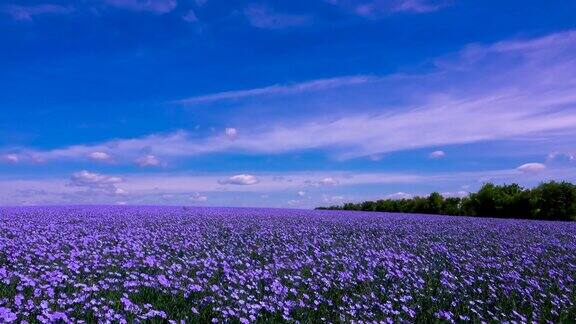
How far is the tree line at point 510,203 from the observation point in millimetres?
26906

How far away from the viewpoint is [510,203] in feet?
95.7

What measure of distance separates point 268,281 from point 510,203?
85.2 ft

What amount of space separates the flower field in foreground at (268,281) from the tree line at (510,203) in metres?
17.4

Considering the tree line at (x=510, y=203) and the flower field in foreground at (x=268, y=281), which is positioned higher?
the tree line at (x=510, y=203)

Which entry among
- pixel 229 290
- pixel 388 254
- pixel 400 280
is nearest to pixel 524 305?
pixel 400 280

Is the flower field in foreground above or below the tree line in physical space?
below

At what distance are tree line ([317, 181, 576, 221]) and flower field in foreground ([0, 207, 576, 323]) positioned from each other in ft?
57.1

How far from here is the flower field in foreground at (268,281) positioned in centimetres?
524

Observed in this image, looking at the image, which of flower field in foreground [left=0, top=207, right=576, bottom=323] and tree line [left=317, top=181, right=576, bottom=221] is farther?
tree line [left=317, top=181, right=576, bottom=221]

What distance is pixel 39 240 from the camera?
9.05 m

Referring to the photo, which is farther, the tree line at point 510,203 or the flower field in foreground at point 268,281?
the tree line at point 510,203

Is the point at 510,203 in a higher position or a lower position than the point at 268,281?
higher

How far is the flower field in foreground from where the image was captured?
5.24 metres

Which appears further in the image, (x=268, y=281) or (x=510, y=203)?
(x=510, y=203)
